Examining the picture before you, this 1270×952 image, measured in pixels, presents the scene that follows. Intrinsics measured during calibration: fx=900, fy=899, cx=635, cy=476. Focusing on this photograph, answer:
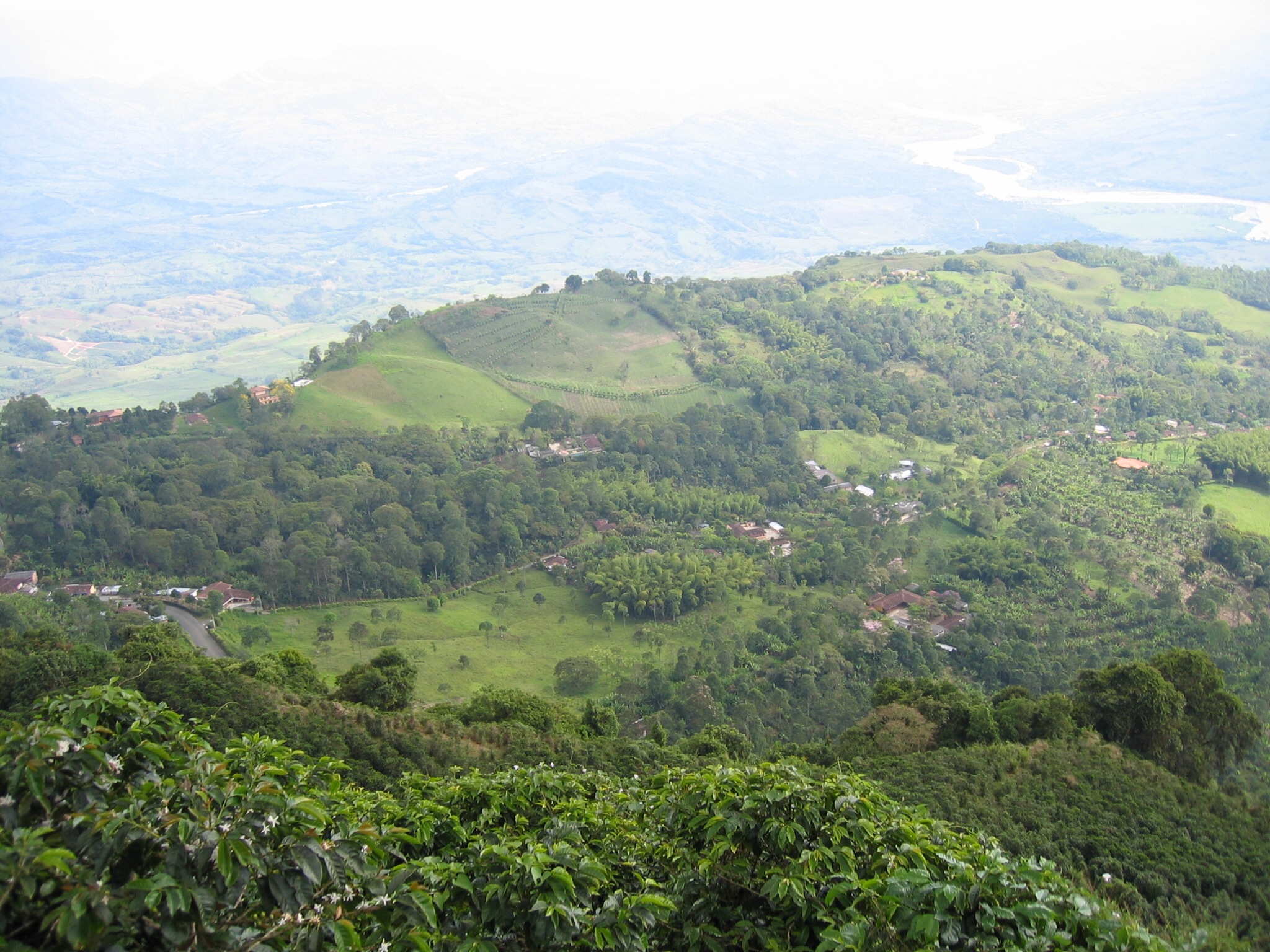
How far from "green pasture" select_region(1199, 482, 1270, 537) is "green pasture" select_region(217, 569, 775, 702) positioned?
81.1ft

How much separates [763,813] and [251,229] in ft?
716

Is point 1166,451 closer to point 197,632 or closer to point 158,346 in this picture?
point 197,632

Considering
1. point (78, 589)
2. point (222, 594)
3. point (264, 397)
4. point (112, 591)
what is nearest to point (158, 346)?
point (264, 397)

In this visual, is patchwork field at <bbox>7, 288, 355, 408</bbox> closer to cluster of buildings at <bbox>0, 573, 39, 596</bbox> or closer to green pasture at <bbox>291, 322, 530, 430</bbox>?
green pasture at <bbox>291, 322, 530, 430</bbox>

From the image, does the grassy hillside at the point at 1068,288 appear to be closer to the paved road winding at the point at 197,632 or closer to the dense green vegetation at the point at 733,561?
the dense green vegetation at the point at 733,561

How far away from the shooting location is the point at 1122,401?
5903cm

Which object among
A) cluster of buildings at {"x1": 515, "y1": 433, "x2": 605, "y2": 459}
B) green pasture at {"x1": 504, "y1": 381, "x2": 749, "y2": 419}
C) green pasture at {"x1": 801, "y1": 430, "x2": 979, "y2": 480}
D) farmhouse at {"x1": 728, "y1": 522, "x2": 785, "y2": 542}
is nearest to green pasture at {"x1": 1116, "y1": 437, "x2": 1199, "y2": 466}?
green pasture at {"x1": 801, "y1": 430, "x2": 979, "y2": 480}

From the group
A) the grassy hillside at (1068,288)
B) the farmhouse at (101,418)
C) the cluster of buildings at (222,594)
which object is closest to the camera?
the cluster of buildings at (222,594)

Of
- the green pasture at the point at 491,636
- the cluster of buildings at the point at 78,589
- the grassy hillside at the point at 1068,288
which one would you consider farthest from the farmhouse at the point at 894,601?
the grassy hillside at the point at 1068,288

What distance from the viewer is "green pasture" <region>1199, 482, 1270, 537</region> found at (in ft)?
141

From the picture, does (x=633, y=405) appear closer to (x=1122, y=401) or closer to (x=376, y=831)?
(x=1122, y=401)

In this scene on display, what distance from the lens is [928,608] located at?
36.3 metres

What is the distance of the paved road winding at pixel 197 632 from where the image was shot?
29828 mm

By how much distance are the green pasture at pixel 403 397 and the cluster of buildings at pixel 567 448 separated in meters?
3.95
